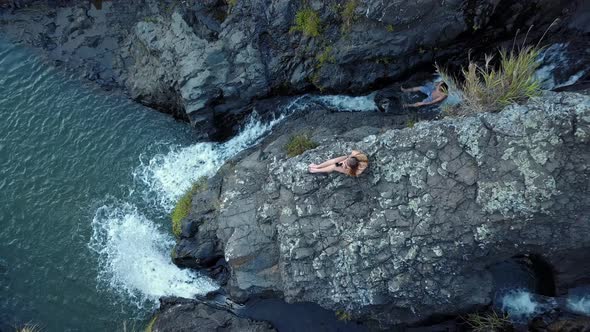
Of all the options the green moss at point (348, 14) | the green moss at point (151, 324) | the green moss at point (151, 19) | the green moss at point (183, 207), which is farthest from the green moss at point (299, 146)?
the green moss at point (151, 19)

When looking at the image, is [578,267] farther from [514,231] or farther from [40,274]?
[40,274]

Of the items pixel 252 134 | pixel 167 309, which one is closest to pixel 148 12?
pixel 252 134

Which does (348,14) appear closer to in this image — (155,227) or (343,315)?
(343,315)

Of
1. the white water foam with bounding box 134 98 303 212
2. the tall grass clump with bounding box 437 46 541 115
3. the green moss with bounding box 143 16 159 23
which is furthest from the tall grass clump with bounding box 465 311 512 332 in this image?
the green moss with bounding box 143 16 159 23

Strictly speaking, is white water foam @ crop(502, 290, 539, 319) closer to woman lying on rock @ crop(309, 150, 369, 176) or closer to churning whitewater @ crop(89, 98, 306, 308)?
woman lying on rock @ crop(309, 150, 369, 176)

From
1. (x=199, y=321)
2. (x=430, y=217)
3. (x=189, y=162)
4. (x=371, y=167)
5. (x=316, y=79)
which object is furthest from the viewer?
(x=189, y=162)

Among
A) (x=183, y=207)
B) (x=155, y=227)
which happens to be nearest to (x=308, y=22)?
(x=183, y=207)
